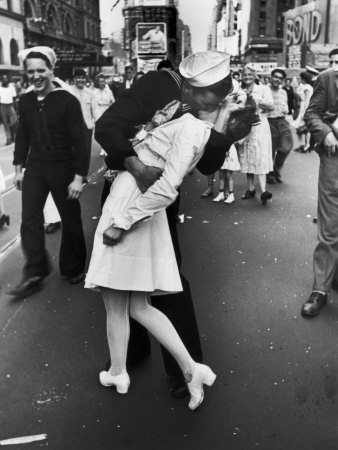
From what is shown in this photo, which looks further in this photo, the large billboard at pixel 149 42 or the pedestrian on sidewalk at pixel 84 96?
the large billboard at pixel 149 42

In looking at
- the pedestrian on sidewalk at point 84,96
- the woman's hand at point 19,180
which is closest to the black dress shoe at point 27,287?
the woman's hand at point 19,180

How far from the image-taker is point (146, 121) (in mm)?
2959

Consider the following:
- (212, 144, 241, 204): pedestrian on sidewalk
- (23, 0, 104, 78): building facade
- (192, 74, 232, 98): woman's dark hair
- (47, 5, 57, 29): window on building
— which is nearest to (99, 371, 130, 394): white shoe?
(192, 74, 232, 98): woman's dark hair

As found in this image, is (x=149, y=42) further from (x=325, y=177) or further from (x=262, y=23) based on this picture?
(x=325, y=177)

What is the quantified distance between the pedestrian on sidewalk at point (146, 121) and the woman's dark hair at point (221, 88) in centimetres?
1

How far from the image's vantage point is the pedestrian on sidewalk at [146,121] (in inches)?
104

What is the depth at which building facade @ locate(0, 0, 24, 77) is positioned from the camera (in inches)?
1854

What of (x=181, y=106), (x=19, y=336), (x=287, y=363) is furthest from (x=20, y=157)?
(x=287, y=363)

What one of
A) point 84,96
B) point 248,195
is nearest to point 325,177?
point 248,195

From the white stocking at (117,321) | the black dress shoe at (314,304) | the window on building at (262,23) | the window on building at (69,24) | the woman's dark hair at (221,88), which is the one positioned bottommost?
the black dress shoe at (314,304)

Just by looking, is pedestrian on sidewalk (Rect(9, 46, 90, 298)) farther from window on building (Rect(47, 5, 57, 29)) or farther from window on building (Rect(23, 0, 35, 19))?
window on building (Rect(47, 5, 57, 29))

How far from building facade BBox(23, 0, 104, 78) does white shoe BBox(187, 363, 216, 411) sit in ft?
152

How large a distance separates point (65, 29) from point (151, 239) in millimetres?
73319

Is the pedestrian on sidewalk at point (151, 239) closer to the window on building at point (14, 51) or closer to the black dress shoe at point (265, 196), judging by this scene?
the black dress shoe at point (265, 196)
